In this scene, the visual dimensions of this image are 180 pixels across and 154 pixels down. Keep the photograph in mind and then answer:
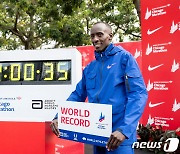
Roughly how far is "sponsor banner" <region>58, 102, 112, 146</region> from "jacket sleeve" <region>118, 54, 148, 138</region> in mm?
144

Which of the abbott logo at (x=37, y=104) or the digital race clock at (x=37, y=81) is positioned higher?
the digital race clock at (x=37, y=81)

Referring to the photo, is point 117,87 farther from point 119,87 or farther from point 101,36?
point 101,36

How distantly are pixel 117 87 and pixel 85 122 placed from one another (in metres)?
0.37

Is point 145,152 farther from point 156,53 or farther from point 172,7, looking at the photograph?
point 172,7

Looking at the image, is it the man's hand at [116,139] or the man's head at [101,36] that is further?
the man's head at [101,36]

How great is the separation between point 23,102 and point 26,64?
46 cm

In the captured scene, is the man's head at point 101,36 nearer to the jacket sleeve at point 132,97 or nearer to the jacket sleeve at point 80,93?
the jacket sleeve at point 132,97

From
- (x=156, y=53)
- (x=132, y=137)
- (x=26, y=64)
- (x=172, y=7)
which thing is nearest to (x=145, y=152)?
(x=156, y=53)

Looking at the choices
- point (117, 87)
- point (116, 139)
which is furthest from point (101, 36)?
point (116, 139)

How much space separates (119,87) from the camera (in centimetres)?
225

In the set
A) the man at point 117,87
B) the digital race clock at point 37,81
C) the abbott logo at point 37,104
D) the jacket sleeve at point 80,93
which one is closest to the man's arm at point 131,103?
the man at point 117,87

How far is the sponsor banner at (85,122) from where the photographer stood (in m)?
2.23

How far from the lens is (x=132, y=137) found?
227 cm

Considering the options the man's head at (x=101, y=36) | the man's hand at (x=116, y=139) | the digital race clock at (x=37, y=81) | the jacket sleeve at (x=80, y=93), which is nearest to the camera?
the man's hand at (x=116, y=139)
